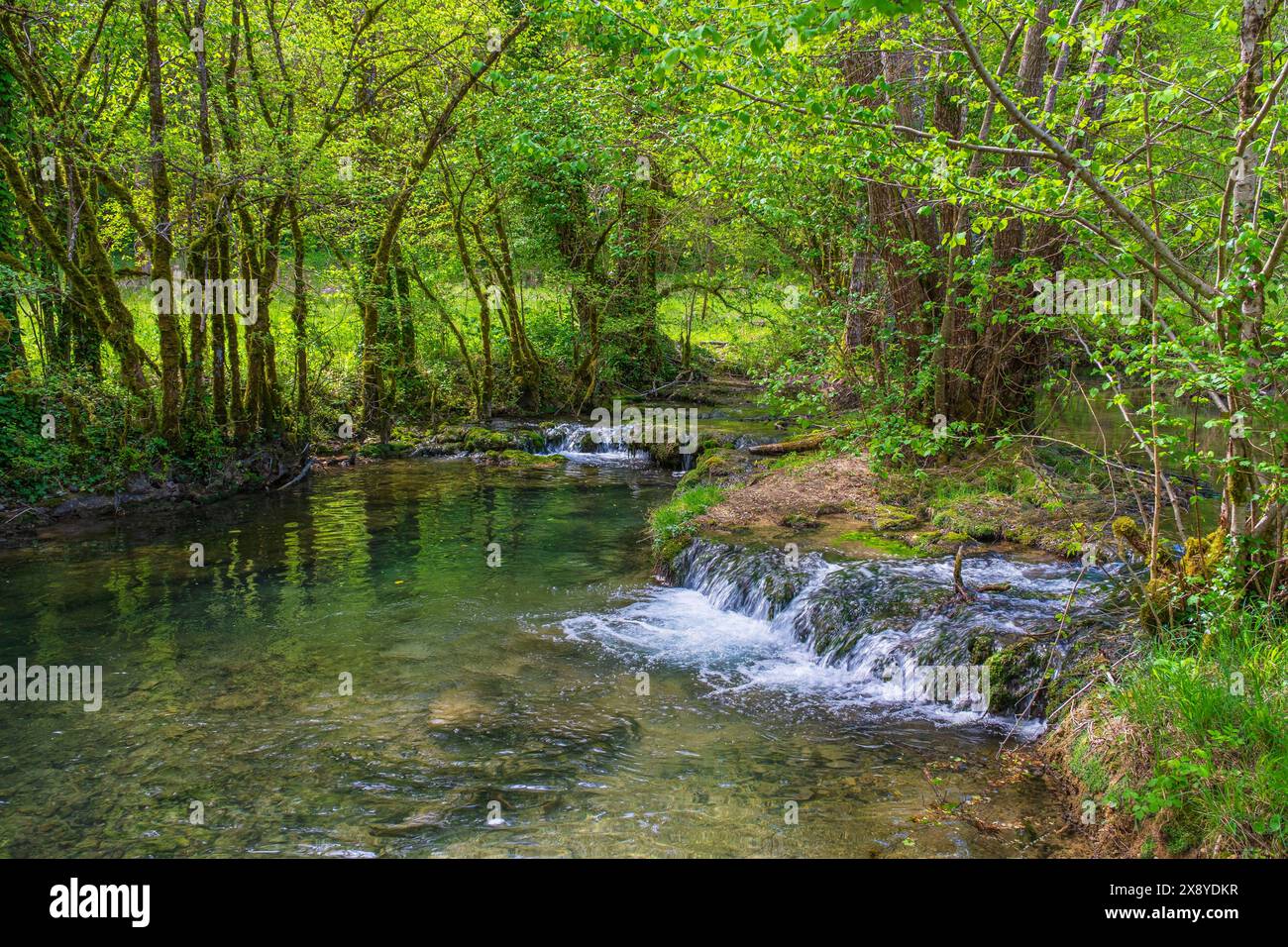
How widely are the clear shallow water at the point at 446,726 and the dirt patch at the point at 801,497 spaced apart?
151 cm

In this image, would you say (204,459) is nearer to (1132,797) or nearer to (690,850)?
(690,850)

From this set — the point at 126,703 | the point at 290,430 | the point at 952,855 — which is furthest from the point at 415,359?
the point at 952,855

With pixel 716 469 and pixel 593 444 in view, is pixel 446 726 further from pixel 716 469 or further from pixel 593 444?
pixel 593 444

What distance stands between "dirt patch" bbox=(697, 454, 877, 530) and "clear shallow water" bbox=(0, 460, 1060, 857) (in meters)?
1.51

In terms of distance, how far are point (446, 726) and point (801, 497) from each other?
693 centimetres

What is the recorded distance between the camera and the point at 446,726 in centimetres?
710

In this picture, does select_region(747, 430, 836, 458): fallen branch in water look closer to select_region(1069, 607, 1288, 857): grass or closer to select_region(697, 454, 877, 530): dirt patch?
select_region(697, 454, 877, 530): dirt patch

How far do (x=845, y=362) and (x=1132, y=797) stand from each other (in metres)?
8.04

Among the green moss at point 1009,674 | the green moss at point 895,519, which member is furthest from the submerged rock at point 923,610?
the green moss at point 895,519

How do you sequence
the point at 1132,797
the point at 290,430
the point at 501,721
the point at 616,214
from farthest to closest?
the point at 616,214 < the point at 290,430 < the point at 501,721 < the point at 1132,797

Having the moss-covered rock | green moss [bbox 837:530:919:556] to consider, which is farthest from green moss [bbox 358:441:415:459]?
green moss [bbox 837:530:919:556]

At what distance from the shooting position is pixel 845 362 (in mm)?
12273

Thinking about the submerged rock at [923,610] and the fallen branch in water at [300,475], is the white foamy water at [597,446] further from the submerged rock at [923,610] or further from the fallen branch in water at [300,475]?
the submerged rock at [923,610]

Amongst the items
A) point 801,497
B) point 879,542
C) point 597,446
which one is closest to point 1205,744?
point 879,542
